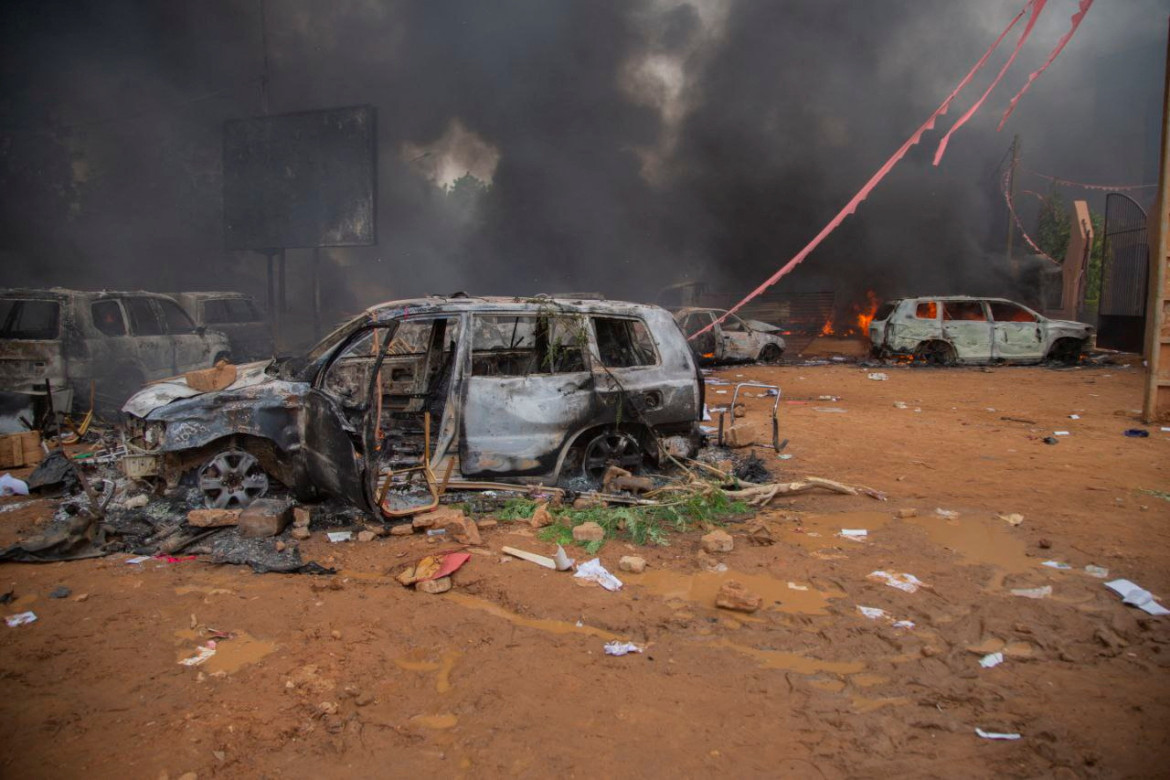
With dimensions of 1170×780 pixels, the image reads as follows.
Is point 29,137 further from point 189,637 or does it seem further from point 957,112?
point 957,112

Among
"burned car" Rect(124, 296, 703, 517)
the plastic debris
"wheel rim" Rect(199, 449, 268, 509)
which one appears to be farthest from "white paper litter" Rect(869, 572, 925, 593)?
"wheel rim" Rect(199, 449, 268, 509)

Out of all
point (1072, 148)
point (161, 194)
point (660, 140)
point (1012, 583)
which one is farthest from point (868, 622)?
point (1072, 148)

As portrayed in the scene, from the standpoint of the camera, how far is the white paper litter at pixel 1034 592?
143 inches

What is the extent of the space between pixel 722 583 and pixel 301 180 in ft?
47.9

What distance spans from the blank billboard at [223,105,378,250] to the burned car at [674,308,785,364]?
23.9ft

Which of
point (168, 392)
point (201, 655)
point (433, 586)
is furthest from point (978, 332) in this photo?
point (201, 655)

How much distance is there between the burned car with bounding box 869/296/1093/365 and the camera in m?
14.1

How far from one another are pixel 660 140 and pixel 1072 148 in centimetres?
1583

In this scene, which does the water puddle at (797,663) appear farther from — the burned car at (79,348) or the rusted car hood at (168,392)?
the burned car at (79,348)

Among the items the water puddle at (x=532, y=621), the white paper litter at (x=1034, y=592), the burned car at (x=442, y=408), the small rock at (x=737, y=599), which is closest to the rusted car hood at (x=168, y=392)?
the burned car at (x=442, y=408)

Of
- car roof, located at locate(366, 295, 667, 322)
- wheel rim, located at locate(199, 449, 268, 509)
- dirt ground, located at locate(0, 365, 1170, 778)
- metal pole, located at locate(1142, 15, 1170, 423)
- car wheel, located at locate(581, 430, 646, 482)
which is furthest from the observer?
metal pole, located at locate(1142, 15, 1170, 423)

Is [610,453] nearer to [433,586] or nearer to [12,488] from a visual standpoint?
[433,586]

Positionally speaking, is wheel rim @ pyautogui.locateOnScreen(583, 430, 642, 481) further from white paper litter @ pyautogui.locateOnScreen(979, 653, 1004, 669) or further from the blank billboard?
the blank billboard

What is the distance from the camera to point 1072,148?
25547 millimetres
